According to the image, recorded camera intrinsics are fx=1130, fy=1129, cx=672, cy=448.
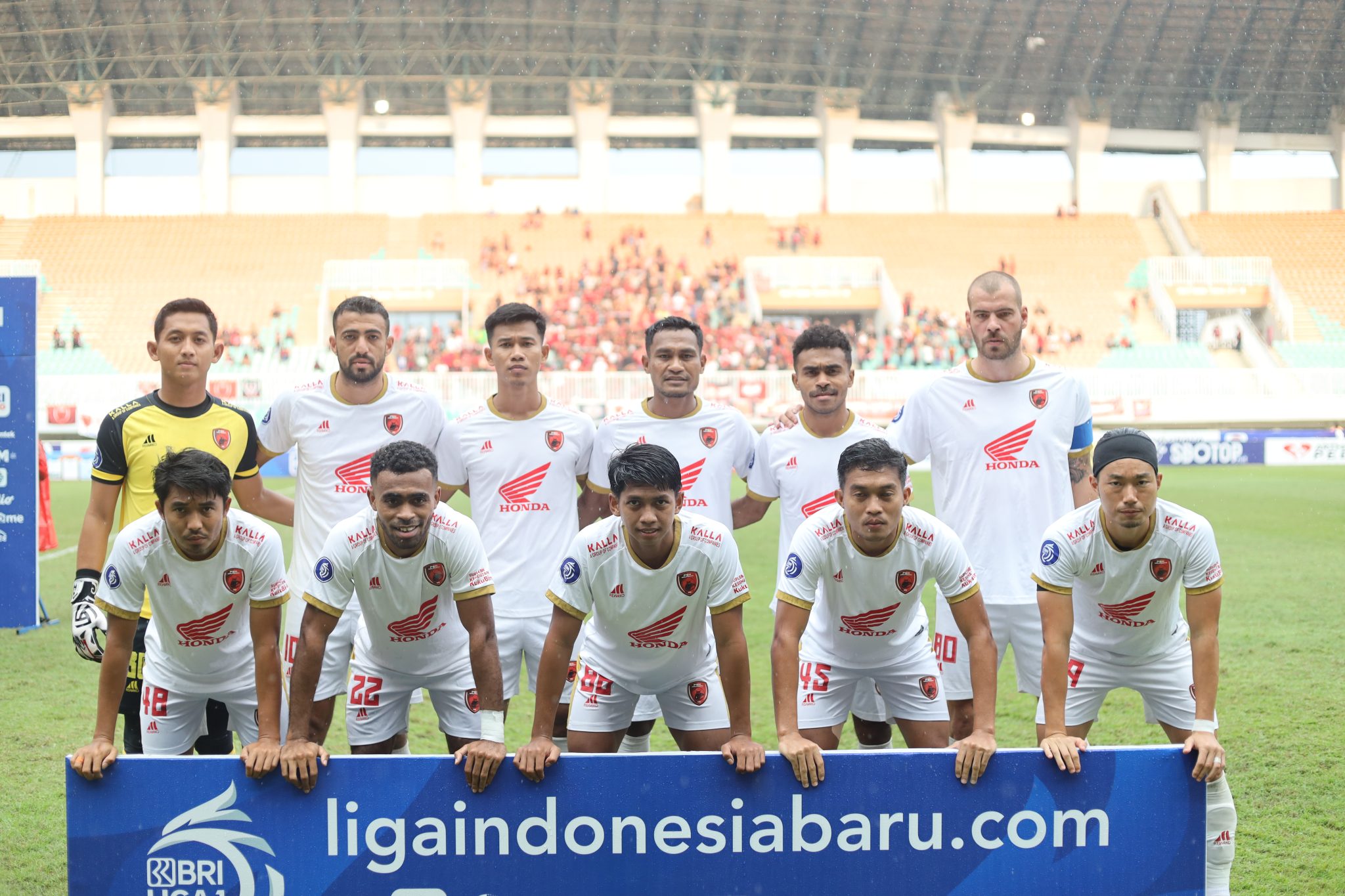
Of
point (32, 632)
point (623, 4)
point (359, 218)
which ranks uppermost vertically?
point (623, 4)

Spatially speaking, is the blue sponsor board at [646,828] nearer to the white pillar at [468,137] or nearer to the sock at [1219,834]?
the sock at [1219,834]

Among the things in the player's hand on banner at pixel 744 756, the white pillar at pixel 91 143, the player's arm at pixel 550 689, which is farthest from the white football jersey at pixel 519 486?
the white pillar at pixel 91 143

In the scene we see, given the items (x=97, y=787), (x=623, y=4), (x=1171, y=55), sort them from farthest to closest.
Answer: (x=1171, y=55) < (x=623, y=4) < (x=97, y=787)

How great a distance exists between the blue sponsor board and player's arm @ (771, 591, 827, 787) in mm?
63

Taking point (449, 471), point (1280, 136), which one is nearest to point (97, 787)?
point (449, 471)

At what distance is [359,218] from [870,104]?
20.6m

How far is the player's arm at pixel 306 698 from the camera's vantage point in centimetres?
346

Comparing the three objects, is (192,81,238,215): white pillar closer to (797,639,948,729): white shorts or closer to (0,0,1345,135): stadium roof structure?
(0,0,1345,135): stadium roof structure

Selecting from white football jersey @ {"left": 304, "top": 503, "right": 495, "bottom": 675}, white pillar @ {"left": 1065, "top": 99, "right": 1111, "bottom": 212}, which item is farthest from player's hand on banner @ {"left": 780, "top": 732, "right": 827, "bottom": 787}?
white pillar @ {"left": 1065, "top": 99, "right": 1111, "bottom": 212}

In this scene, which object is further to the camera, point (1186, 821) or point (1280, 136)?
point (1280, 136)

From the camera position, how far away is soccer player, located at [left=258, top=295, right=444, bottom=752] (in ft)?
15.7

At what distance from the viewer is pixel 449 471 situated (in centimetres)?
493

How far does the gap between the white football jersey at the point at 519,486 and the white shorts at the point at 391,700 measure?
495 mm

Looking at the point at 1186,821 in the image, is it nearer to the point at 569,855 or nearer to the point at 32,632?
the point at 569,855
